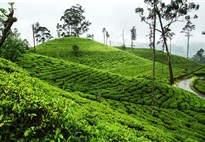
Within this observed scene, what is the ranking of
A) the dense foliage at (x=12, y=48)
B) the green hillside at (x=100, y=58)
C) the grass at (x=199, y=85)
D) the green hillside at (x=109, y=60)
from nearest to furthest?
the dense foliage at (x=12, y=48), the grass at (x=199, y=85), the green hillside at (x=109, y=60), the green hillside at (x=100, y=58)

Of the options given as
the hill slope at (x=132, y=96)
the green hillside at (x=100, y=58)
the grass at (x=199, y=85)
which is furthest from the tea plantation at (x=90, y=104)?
the grass at (x=199, y=85)

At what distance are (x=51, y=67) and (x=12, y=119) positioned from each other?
3717cm

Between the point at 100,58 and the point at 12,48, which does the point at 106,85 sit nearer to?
the point at 12,48

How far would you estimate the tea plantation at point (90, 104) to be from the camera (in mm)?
5021

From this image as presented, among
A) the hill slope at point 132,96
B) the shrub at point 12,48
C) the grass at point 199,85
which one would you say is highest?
the shrub at point 12,48

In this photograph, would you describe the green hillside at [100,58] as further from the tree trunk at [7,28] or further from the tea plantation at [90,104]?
the tree trunk at [7,28]

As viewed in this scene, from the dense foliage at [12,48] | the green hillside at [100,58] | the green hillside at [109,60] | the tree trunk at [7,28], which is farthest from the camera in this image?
the green hillside at [100,58]

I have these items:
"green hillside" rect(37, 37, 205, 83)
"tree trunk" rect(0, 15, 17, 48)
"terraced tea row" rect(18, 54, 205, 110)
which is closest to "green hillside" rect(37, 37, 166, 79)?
"green hillside" rect(37, 37, 205, 83)

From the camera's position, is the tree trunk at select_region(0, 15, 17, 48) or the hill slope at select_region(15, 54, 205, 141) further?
the hill slope at select_region(15, 54, 205, 141)

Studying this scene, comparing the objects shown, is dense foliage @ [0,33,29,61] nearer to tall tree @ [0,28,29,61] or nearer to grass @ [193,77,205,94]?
tall tree @ [0,28,29,61]

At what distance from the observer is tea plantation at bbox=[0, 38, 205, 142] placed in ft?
16.5

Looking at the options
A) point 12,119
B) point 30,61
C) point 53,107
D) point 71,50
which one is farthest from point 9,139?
point 71,50

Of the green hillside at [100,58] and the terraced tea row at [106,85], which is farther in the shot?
the green hillside at [100,58]

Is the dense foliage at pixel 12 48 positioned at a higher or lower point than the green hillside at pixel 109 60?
higher
